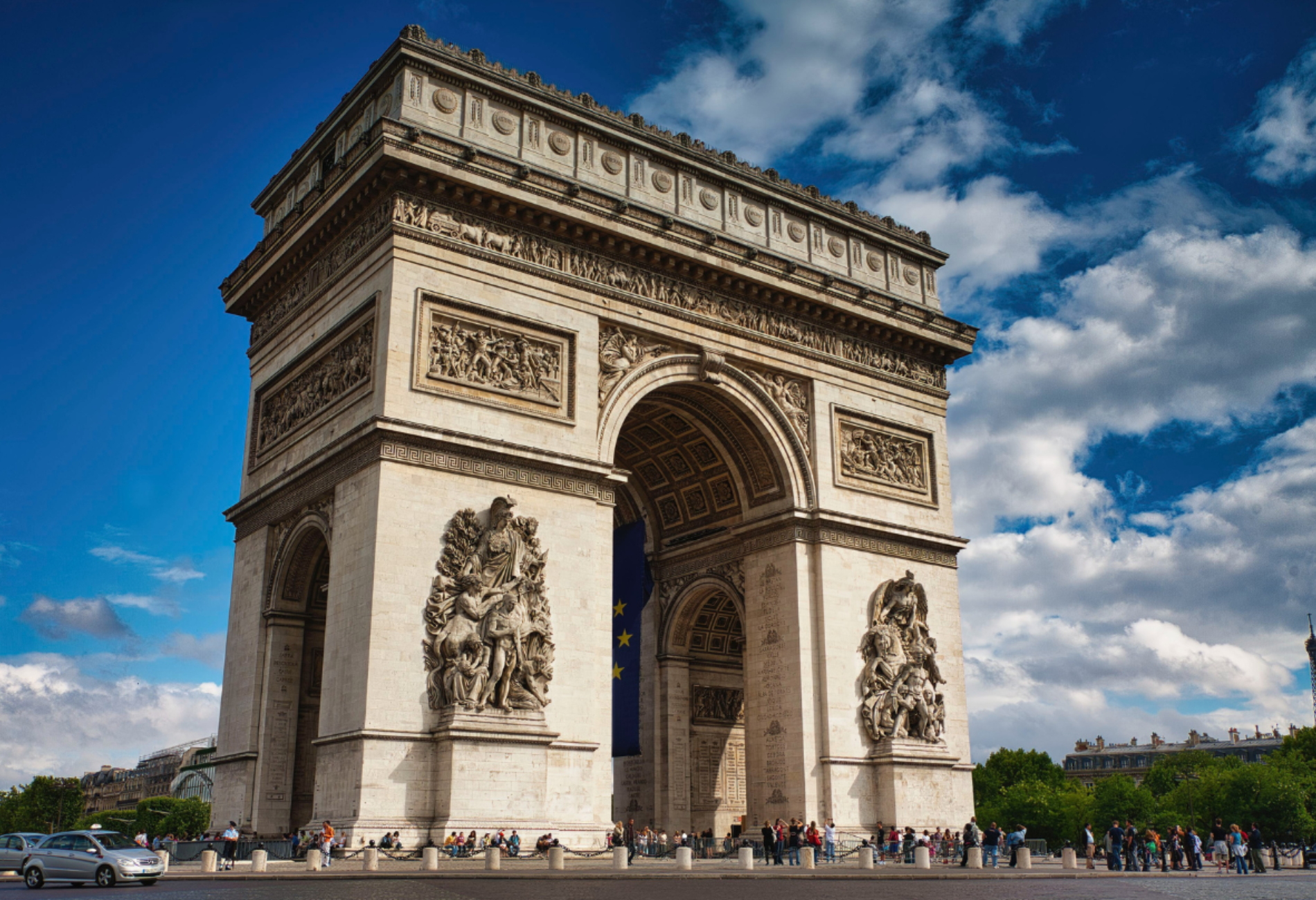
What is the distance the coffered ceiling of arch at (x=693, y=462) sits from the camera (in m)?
30.5

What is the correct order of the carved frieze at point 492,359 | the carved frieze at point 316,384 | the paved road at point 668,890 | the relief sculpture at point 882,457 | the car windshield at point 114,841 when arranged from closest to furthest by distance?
1. the paved road at point 668,890
2. the car windshield at point 114,841
3. the carved frieze at point 492,359
4. the carved frieze at point 316,384
5. the relief sculpture at point 882,457

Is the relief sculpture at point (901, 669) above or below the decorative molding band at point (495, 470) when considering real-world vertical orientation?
below

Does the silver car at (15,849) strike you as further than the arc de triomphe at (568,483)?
No

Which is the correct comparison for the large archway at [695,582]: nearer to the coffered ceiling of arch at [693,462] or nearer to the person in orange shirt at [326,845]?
the coffered ceiling of arch at [693,462]

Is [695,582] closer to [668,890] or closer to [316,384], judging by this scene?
[316,384]

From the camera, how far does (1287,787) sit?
64125 mm

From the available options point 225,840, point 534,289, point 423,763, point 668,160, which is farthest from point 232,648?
point 668,160

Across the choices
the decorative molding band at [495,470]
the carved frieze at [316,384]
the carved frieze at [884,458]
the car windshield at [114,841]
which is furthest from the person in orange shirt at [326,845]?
the carved frieze at [884,458]

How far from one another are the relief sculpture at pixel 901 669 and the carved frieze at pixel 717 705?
563cm

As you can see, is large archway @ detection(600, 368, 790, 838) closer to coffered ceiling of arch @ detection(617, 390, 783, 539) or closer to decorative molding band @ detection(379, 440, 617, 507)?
coffered ceiling of arch @ detection(617, 390, 783, 539)

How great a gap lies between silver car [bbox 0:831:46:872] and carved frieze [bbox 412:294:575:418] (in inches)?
458

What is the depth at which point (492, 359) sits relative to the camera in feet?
83.3

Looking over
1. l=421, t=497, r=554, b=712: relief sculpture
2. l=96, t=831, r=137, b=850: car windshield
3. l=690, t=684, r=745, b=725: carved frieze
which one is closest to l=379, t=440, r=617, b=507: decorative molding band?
l=421, t=497, r=554, b=712: relief sculpture

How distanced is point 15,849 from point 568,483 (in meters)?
13.2
